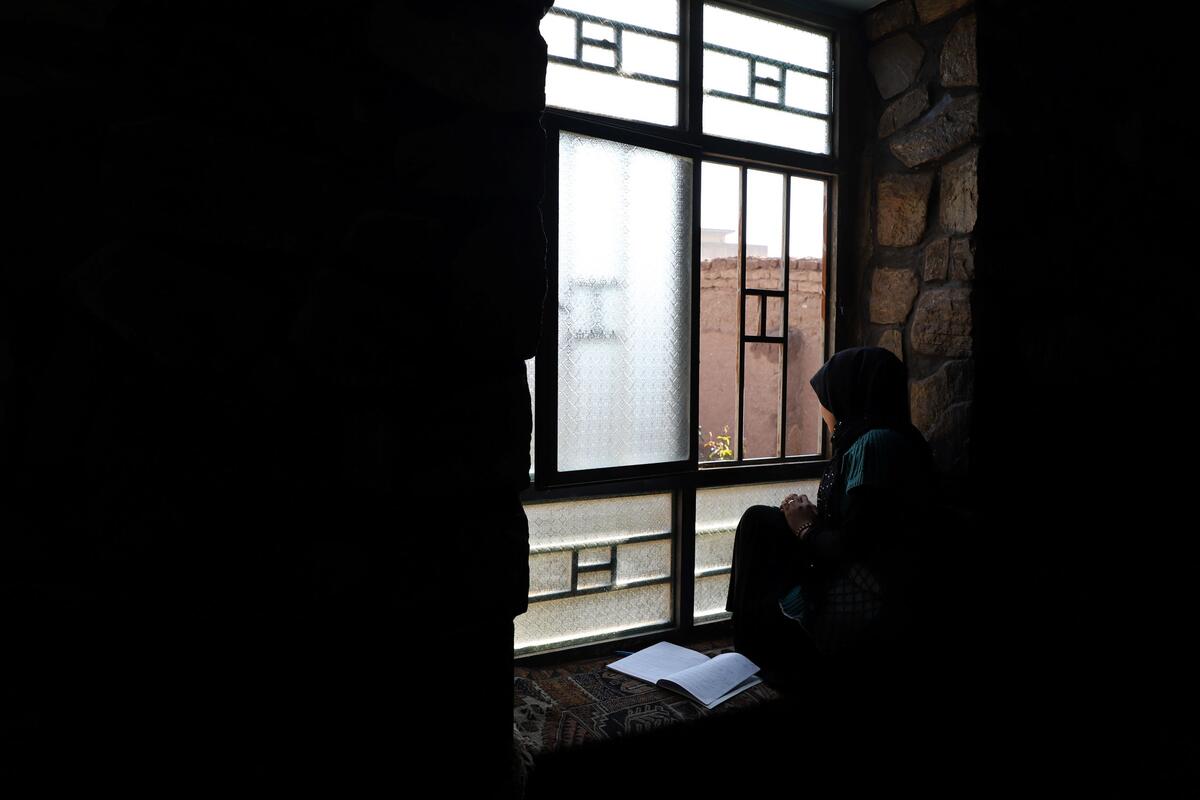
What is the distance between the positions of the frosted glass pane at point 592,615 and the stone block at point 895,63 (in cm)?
164

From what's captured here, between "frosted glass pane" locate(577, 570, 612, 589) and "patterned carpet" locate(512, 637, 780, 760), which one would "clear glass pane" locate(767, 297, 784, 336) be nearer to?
"frosted glass pane" locate(577, 570, 612, 589)

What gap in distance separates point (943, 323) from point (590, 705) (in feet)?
4.63

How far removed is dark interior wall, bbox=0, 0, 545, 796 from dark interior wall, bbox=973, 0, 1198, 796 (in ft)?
5.38

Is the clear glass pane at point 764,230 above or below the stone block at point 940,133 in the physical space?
below

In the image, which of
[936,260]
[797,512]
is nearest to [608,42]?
[936,260]

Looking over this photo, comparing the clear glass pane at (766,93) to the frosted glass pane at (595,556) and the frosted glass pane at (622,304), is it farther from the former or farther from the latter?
the frosted glass pane at (595,556)

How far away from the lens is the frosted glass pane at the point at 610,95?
1848mm

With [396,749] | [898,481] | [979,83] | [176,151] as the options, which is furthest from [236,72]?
[979,83]

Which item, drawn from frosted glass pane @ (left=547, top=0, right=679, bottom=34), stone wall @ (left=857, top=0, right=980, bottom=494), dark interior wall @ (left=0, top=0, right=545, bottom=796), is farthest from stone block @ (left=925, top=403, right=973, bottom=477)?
dark interior wall @ (left=0, top=0, right=545, bottom=796)

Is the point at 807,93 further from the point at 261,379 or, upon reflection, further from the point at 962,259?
the point at 261,379

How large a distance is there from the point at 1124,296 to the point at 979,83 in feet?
2.70

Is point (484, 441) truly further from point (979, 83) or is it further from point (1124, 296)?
point (1124, 296)

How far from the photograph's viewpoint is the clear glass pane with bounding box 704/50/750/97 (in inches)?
82.2

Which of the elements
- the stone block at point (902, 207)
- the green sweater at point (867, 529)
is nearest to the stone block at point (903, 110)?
the stone block at point (902, 207)
